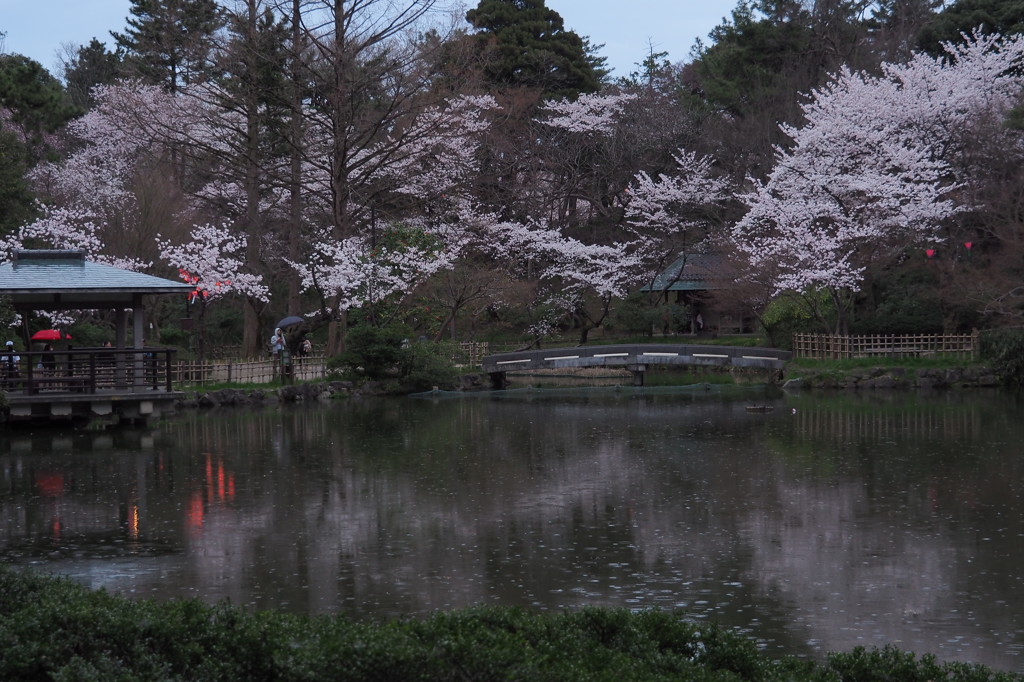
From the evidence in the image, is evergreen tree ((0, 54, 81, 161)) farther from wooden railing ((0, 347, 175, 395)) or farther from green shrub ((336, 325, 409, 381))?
green shrub ((336, 325, 409, 381))

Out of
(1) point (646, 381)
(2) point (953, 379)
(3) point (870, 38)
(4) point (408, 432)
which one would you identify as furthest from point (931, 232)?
(4) point (408, 432)

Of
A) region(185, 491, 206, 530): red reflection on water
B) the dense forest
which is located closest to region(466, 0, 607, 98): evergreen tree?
the dense forest

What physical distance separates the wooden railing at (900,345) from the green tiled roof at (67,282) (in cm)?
2021

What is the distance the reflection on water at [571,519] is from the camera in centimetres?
961

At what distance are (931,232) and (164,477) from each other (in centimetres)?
2630

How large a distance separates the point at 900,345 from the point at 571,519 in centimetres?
2366

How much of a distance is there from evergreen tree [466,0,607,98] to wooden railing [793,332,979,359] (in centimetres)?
1791

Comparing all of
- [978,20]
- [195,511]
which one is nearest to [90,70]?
[978,20]

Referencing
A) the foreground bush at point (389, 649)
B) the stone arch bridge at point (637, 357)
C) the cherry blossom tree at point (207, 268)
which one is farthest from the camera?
the stone arch bridge at point (637, 357)

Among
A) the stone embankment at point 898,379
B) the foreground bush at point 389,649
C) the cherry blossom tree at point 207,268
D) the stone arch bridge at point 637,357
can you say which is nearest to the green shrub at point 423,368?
the stone arch bridge at point 637,357

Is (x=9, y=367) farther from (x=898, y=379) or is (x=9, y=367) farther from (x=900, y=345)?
(x=900, y=345)

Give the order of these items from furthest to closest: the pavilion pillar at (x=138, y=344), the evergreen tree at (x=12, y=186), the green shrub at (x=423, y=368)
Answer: the green shrub at (x=423, y=368), the evergreen tree at (x=12, y=186), the pavilion pillar at (x=138, y=344)

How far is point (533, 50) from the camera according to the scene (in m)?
46.6

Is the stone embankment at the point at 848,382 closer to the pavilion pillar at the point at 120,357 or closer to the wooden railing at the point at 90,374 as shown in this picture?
the pavilion pillar at the point at 120,357
